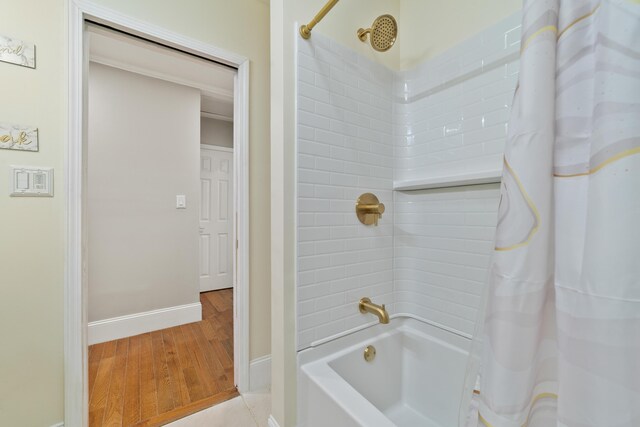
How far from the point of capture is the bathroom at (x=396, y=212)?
40 cm

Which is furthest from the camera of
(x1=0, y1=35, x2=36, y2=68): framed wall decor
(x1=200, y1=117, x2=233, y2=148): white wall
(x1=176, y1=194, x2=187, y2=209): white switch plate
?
(x1=200, y1=117, x2=233, y2=148): white wall

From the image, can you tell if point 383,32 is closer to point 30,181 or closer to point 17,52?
point 17,52

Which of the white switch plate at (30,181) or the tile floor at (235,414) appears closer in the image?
the white switch plate at (30,181)

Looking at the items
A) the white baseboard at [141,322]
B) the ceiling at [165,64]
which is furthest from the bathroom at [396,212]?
the white baseboard at [141,322]

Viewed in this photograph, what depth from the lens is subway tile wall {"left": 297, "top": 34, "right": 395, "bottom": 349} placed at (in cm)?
110

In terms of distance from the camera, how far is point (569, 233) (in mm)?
430

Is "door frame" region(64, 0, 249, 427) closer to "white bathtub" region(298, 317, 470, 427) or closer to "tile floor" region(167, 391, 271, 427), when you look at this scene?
"tile floor" region(167, 391, 271, 427)

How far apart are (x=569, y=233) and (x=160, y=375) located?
2.20m

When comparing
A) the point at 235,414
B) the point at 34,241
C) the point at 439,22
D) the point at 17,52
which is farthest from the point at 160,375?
the point at 439,22

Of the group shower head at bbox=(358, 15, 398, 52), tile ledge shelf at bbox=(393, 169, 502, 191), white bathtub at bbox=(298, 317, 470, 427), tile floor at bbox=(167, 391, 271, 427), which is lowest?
tile floor at bbox=(167, 391, 271, 427)

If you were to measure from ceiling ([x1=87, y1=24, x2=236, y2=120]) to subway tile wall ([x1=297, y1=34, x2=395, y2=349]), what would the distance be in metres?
0.77

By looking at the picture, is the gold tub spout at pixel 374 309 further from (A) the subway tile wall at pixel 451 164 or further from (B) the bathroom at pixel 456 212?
(A) the subway tile wall at pixel 451 164

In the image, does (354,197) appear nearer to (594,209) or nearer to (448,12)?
(594,209)

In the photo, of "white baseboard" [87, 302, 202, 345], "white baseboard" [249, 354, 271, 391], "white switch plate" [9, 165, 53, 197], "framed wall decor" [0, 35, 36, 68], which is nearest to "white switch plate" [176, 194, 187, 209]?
"white baseboard" [87, 302, 202, 345]
